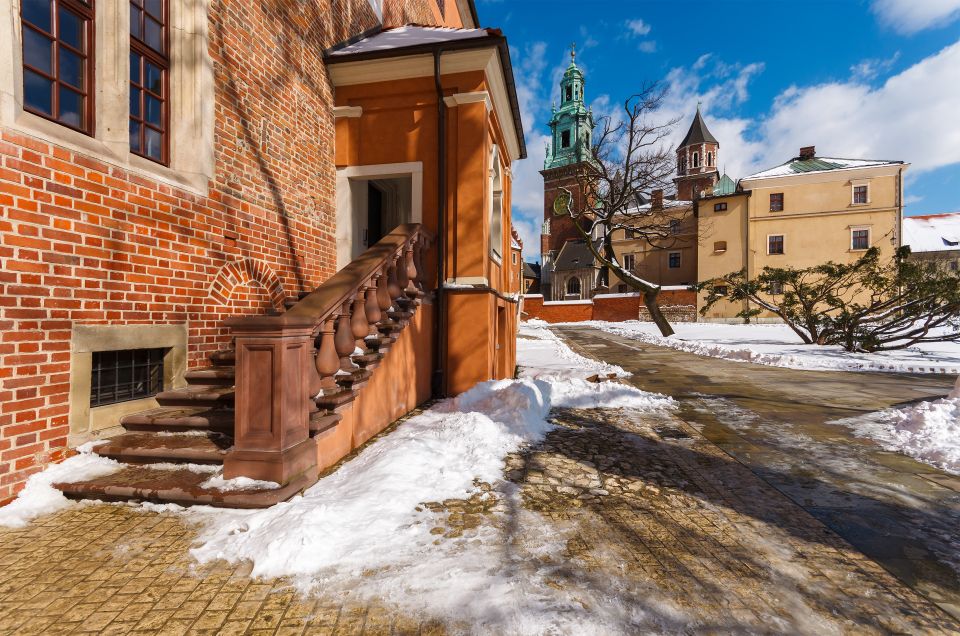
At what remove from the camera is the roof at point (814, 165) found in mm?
34075

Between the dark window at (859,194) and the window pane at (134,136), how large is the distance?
46.2 metres

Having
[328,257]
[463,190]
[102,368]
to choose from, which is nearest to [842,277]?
[463,190]

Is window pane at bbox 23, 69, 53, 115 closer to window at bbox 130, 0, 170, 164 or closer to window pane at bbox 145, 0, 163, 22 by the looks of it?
window at bbox 130, 0, 170, 164

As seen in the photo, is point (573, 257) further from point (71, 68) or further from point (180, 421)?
point (180, 421)

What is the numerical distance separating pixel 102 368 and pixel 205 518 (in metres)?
1.73

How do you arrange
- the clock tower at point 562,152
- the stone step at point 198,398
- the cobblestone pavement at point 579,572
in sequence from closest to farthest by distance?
1. the cobblestone pavement at point 579,572
2. the stone step at point 198,398
3. the clock tower at point 562,152

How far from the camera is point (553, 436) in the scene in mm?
4301

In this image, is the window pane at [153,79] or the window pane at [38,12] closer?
the window pane at [38,12]

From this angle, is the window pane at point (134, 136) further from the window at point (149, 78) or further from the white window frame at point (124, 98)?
the white window frame at point (124, 98)

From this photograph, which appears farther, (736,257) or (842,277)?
(736,257)

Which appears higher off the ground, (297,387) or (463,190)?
(463,190)

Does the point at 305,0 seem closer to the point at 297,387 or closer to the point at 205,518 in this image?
the point at 297,387

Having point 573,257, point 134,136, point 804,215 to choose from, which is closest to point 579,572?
point 134,136

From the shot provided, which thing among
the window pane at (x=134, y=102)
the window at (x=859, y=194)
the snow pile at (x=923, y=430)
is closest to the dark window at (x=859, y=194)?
the window at (x=859, y=194)
